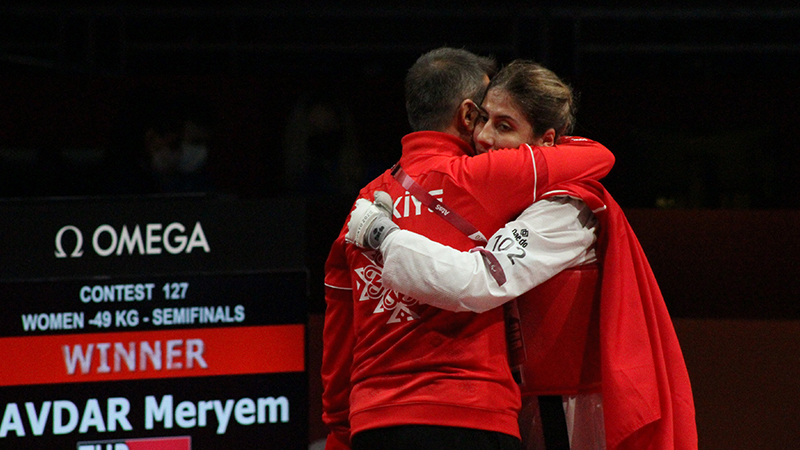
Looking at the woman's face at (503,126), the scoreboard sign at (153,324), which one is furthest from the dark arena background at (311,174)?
the woman's face at (503,126)

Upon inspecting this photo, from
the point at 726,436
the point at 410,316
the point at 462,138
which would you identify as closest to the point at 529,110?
the point at 462,138

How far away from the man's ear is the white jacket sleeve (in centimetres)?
18

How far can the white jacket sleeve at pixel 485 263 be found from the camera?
1.57 metres

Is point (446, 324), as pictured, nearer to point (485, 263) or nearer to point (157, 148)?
point (485, 263)

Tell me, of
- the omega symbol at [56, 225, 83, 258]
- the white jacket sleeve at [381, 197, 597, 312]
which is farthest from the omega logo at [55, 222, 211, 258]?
the white jacket sleeve at [381, 197, 597, 312]

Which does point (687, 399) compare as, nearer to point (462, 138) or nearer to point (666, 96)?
point (462, 138)

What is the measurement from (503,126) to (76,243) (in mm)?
1354

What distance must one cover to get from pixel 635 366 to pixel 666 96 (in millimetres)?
1935

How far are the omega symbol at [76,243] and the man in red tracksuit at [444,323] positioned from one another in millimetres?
1008

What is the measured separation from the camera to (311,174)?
3.52 meters

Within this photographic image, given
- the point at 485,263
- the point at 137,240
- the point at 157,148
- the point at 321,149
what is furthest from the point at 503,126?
the point at 321,149

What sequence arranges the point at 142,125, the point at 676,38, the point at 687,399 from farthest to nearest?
the point at 676,38
the point at 142,125
the point at 687,399

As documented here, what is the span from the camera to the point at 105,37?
12.3 feet

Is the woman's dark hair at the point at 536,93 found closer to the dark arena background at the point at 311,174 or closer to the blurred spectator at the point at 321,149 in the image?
the dark arena background at the point at 311,174
